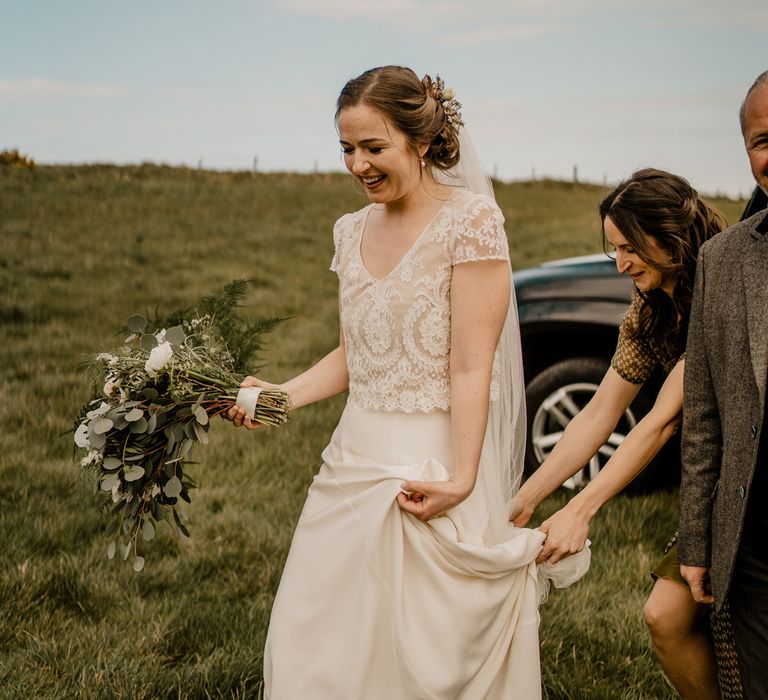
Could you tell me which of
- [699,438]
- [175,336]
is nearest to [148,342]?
[175,336]

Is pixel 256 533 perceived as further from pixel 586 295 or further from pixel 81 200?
pixel 81 200

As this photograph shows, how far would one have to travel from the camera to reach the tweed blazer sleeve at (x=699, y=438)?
Answer: 2428mm

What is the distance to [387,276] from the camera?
2.67 metres

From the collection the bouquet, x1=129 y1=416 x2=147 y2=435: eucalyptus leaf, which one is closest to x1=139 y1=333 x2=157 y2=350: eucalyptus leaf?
the bouquet

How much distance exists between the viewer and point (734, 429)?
7.50 feet

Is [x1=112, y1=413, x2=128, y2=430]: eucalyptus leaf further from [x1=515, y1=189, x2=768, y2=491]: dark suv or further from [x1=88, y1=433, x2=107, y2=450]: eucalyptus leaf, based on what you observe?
[x1=515, y1=189, x2=768, y2=491]: dark suv

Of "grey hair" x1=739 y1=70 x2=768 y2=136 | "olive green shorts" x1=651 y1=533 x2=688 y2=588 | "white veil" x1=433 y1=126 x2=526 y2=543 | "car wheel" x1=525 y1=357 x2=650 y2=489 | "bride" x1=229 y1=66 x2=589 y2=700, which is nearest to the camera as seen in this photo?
"grey hair" x1=739 y1=70 x2=768 y2=136

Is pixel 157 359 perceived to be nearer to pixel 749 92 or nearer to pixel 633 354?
pixel 633 354

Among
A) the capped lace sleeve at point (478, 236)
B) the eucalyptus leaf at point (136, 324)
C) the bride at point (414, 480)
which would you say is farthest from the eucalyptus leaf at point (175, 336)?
the capped lace sleeve at point (478, 236)

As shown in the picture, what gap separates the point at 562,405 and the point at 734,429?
317 cm

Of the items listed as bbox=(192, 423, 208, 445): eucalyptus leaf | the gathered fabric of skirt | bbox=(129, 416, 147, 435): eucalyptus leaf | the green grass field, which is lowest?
the green grass field

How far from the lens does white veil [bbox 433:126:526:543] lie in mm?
2783

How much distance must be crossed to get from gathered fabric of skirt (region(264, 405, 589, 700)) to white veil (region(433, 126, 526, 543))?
0.09m

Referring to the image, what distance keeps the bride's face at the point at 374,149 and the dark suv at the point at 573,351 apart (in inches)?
111
